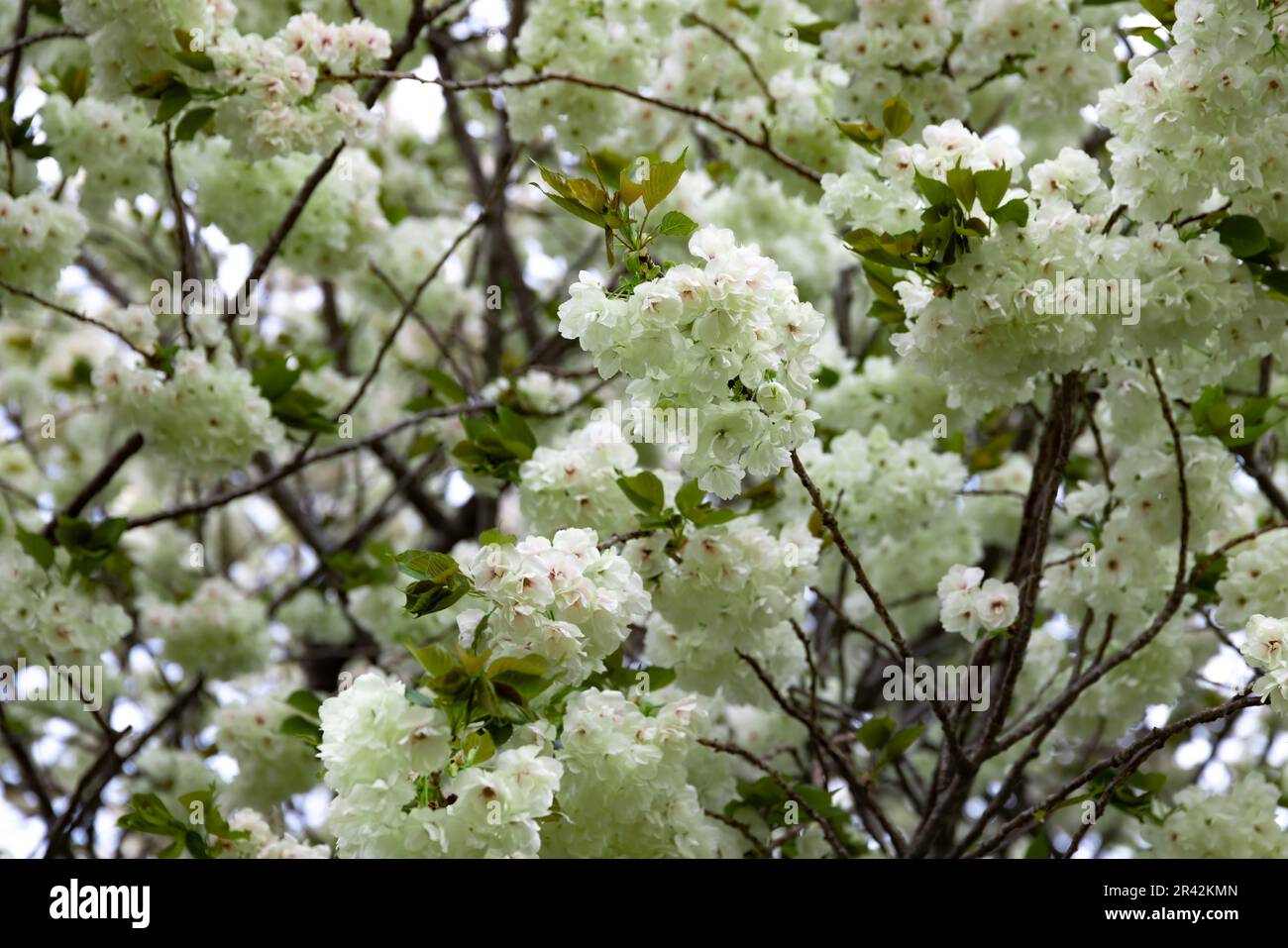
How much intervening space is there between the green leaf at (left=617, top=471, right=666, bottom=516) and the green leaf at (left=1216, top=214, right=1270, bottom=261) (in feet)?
3.84

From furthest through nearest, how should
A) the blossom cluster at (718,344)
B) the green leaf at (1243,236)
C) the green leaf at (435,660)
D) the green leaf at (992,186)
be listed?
the green leaf at (1243,236) < the green leaf at (992,186) < the blossom cluster at (718,344) < the green leaf at (435,660)

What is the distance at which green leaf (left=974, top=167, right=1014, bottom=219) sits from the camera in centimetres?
229

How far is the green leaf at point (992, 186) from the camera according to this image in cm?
229

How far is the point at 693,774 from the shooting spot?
2.95 metres

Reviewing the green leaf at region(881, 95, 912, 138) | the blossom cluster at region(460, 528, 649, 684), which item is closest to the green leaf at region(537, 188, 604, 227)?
the blossom cluster at region(460, 528, 649, 684)

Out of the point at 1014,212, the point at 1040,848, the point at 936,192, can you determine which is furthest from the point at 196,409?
the point at 1040,848

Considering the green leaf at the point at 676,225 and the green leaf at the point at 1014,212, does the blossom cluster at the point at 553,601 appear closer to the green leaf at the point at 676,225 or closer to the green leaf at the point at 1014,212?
the green leaf at the point at 676,225

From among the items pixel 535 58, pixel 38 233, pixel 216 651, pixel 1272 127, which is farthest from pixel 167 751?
pixel 1272 127

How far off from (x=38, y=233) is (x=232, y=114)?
671 millimetres

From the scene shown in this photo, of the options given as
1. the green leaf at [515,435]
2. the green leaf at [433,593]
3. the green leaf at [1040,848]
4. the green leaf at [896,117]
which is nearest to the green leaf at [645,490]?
the green leaf at [515,435]

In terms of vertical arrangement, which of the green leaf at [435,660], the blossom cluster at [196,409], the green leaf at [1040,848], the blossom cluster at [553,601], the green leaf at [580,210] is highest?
the blossom cluster at [196,409]

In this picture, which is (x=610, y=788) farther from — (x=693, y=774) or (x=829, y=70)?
(x=829, y=70)

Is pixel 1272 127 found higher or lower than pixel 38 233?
lower

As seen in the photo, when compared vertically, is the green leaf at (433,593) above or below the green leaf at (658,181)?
below
